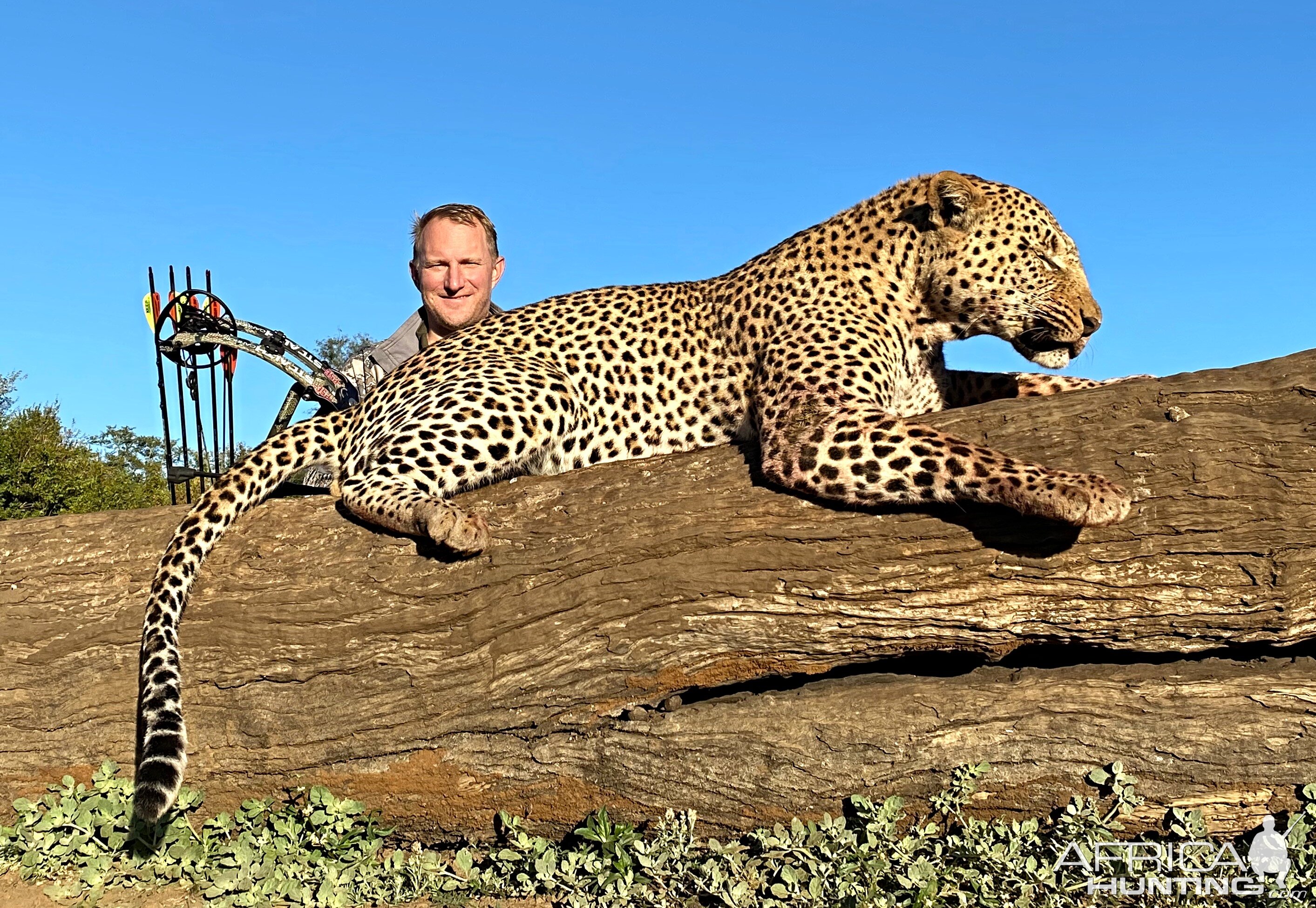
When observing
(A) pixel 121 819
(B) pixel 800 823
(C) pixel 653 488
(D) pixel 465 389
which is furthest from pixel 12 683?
(B) pixel 800 823

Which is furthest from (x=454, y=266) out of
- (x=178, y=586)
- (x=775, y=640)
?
(x=775, y=640)

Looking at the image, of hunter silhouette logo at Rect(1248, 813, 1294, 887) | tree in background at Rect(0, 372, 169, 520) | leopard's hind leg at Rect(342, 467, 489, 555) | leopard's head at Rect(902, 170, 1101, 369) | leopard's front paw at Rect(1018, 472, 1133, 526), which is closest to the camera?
leopard's front paw at Rect(1018, 472, 1133, 526)

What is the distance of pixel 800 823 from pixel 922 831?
55cm

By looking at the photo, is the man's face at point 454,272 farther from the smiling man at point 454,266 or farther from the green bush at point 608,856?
the green bush at point 608,856

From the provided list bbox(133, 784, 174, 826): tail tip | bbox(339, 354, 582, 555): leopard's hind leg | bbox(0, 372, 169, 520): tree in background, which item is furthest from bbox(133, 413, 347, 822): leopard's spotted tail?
bbox(0, 372, 169, 520): tree in background

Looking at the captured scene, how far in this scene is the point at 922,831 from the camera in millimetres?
4676

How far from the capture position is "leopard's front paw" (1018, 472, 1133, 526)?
4129mm

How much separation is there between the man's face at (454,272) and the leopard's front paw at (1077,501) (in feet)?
17.5

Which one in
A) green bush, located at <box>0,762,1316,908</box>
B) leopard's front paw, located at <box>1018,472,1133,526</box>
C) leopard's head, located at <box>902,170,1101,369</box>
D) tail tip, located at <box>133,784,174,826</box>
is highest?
leopard's head, located at <box>902,170,1101,369</box>

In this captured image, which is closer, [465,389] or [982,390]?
[465,389]

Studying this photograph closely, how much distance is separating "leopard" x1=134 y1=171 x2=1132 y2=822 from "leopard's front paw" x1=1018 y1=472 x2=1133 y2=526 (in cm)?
84

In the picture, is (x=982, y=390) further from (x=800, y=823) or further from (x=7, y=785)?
(x=7, y=785)

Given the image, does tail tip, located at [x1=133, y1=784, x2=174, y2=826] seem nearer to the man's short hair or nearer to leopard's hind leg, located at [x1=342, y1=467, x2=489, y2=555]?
leopard's hind leg, located at [x1=342, y1=467, x2=489, y2=555]

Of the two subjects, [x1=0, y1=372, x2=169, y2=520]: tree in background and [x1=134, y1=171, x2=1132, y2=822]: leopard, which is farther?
[x1=0, y1=372, x2=169, y2=520]: tree in background
